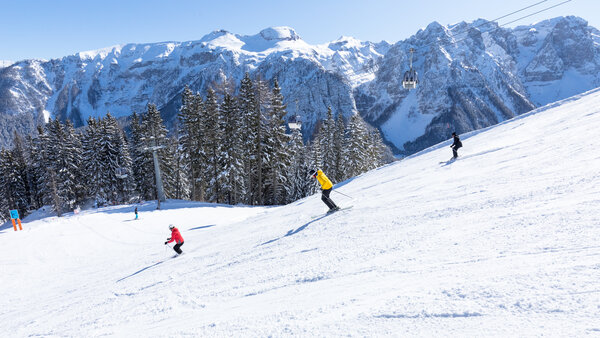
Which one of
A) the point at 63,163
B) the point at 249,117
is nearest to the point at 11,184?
the point at 63,163

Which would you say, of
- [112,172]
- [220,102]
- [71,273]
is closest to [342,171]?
[220,102]

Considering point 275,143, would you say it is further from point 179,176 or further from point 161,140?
point 179,176

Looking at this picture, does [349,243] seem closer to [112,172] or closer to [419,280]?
[419,280]

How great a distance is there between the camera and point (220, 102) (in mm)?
35938

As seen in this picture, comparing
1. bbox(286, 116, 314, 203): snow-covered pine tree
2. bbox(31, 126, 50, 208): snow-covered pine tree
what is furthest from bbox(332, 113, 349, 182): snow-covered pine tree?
bbox(31, 126, 50, 208): snow-covered pine tree

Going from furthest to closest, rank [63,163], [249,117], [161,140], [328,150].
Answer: [328,150]
[63,163]
[161,140]
[249,117]

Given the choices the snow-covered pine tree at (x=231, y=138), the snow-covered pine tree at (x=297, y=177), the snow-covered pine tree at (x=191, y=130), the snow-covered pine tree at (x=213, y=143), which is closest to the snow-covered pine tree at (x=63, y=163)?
the snow-covered pine tree at (x=191, y=130)

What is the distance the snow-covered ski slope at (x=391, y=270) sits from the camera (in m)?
3.58

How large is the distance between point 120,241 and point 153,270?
8.42m

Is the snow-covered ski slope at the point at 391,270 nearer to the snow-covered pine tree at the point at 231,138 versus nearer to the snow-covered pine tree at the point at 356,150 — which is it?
the snow-covered pine tree at the point at 231,138

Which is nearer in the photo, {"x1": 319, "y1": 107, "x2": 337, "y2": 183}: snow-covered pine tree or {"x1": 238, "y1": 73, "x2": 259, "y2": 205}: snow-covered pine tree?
{"x1": 238, "y1": 73, "x2": 259, "y2": 205}: snow-covered pine tree

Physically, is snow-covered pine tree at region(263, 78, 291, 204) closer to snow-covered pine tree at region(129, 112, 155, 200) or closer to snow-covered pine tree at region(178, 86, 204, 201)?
snow-covered pine tree at region(178, 86, 204, 201)

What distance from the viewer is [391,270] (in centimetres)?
524

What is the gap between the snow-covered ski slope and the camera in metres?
3.58
